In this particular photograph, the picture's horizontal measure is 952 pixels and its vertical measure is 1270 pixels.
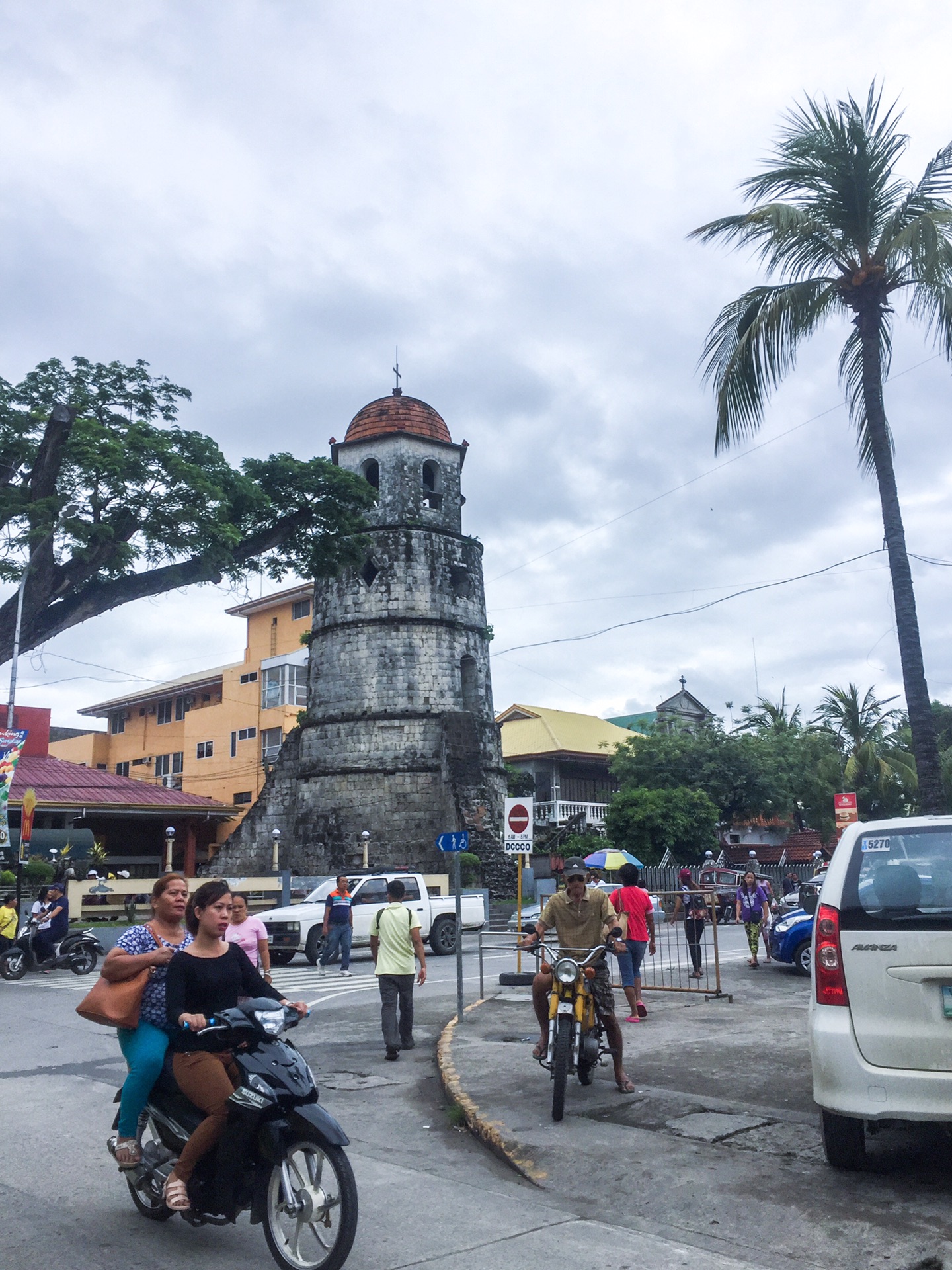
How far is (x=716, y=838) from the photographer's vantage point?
4006 centimetres

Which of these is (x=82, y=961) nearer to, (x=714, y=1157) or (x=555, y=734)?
(x=714, y=1157)

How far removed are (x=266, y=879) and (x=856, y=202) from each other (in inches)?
886

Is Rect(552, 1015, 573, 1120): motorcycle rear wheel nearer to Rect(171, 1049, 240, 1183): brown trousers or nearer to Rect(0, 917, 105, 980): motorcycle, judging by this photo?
Rect(171, 1049, 240, 1183): brown trousers

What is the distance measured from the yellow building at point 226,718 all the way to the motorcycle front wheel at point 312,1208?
3803 centimetres

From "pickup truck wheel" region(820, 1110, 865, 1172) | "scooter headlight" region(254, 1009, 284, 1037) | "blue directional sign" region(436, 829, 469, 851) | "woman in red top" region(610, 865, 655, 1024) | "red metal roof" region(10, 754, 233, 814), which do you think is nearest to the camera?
"scooter headlight" region(254, 1009, 284, 1037)

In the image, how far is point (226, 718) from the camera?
47.3 metres

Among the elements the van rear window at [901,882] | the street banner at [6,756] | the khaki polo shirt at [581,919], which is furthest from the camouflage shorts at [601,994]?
the street banner at [6,756]

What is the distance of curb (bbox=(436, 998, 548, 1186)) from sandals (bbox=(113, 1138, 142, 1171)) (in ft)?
6.89

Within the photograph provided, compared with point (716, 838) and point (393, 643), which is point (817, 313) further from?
point (716, 838)

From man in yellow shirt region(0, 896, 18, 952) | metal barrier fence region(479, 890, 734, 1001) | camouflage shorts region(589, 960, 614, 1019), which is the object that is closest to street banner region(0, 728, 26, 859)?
man in yellow shirt region(0, 896, 18, 952)

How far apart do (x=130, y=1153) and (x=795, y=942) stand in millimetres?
12637

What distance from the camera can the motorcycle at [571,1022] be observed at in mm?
6910

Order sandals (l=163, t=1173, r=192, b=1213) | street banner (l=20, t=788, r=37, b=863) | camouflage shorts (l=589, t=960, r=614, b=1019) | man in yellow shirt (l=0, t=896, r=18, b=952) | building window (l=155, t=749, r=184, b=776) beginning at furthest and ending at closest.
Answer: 1. building window (l=155, t=749, r=184, b=776)
2. street banner (l=20, t=788, r=37, b=863)
3. man in yellow shirt (l=0, t=896, r=18, b=952)
4. camouflage shorts (l=589, t=960, r=614, b=1019)
5. sandals (l=163, t=1173, r=192, b=1213)

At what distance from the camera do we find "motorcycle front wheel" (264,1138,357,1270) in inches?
163
